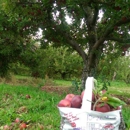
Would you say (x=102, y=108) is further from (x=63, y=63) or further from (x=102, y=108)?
(x=63, y=63)

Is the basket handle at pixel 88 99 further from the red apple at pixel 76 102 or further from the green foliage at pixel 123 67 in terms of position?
the green foliage at pixel 123 67

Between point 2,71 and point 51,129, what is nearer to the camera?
point 51,129

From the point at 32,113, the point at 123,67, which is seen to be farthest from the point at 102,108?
the point at 123,67

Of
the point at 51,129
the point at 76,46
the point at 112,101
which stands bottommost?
the point at 51,129

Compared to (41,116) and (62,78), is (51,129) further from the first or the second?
(62,78)

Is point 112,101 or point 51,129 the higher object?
point 112,101

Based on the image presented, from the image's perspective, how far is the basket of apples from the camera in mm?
2074

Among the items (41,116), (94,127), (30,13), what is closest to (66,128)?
(94,127)

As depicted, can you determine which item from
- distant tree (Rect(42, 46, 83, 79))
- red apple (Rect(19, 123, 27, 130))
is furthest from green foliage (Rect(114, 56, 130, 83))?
red apple (Rect(19, 123, 27, 130))

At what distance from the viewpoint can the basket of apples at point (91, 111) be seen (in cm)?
207

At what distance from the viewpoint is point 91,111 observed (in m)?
2.07

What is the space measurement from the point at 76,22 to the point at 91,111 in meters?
7.96

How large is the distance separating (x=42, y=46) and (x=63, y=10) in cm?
214

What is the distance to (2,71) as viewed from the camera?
13.7 m
